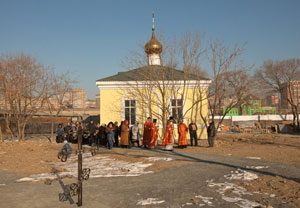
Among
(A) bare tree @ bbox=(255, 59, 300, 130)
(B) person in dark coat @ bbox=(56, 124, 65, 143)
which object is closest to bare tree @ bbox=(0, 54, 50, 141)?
(B) person in dark coat @ bbox=(56, 124, 65, 143)

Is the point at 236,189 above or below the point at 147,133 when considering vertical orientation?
below

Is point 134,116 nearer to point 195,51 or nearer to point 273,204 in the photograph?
point 195,51

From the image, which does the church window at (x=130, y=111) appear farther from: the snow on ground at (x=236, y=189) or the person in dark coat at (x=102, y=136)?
the snow on ground at (x=236, y=189)

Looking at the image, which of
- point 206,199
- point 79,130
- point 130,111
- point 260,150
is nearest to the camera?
point 79,130

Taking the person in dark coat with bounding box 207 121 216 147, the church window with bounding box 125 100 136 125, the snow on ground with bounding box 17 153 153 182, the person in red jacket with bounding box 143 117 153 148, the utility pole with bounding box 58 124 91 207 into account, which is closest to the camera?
the utility pole with bounding box 58 124 91 207

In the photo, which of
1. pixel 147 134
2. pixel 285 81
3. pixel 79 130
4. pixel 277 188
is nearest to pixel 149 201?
pixel 79 130

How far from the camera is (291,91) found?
112ft

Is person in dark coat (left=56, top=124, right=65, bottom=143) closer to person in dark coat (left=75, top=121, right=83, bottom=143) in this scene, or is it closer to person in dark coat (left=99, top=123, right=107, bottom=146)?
person in dark coat (left=99, top=123, right=107, bottom=146)

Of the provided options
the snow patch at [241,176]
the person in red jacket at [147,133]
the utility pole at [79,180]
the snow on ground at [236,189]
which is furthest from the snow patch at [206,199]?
the person in red jacket at [147,133]

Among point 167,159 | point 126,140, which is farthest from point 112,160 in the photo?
point 126,140

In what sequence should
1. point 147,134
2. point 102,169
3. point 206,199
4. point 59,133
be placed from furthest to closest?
1. point 59,133
2. point 147,134
3. point 102,169
4. point 206,199

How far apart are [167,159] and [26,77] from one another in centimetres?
1224

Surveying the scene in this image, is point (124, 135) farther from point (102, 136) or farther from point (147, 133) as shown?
point (102, 136)

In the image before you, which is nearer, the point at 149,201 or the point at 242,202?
the point at 242,202
